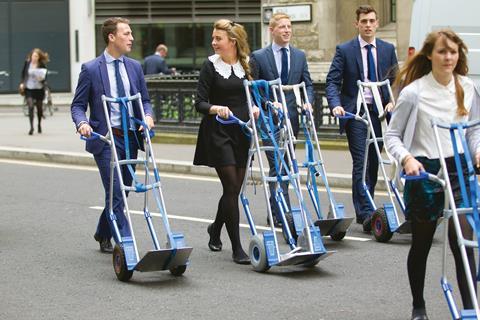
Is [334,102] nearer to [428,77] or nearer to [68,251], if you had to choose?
[68,251]

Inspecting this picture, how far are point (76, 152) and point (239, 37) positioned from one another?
992 centimetres

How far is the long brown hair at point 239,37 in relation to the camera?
9.37 metres

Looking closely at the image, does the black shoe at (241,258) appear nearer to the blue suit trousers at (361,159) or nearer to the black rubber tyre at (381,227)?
the black rubber tyre at (381,227)

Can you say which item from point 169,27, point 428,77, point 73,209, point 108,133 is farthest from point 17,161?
point 169,27

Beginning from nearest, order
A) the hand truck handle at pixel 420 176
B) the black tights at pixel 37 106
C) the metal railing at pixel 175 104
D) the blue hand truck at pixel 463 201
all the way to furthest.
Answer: the blue hand truck at pixel 463 201 → the hand truck handle at pixel 420 176 → the metal railing at pixel 175 104 → the black tights at pixel 37 106

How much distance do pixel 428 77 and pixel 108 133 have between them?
2996mm

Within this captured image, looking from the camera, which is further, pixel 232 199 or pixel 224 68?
pixel 224 68

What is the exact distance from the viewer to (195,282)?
8805 millimetres

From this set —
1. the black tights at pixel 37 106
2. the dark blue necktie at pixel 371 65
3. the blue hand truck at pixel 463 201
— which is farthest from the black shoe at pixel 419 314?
the black tights at pixel 37 106

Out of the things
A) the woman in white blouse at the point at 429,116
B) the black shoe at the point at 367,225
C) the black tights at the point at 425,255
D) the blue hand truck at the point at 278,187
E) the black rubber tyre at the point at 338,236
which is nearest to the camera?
the black tights at the point at 425,255

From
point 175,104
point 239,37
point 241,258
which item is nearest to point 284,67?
point 239,37

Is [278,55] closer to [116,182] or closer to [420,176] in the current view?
[116,182]

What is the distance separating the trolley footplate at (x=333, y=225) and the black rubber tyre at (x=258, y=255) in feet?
3.76

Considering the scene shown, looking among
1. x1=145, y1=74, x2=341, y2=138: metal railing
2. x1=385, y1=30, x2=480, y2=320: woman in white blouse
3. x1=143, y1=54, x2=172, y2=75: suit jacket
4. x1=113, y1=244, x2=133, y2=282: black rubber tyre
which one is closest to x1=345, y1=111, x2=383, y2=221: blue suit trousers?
x1=113, y1=244, x2=133, y2=282: black rubber tyre
